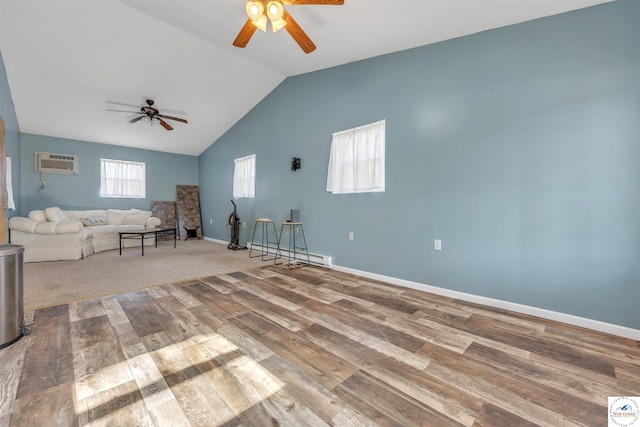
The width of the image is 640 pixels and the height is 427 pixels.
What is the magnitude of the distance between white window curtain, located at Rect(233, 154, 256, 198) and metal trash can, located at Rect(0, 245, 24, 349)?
3.93 m

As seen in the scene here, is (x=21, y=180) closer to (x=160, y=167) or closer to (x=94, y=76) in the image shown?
(x=160, y=167)

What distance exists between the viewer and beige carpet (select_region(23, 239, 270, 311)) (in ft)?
9.28

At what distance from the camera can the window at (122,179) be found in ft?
21.1

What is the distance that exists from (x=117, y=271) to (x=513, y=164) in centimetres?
514

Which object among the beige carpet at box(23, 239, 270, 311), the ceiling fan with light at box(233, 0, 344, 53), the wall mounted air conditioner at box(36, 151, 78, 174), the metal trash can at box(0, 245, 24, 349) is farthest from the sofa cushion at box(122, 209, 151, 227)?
the ceiling fan with light at box(233, 0, 344, 53)

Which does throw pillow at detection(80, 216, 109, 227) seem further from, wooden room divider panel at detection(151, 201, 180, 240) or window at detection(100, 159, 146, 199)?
wooden room divider panel at detection(151, 201, 180, 240)

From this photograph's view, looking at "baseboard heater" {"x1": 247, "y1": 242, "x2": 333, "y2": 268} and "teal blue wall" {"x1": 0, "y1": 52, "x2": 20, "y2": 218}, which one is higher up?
"teal blue wall" {"x1": 0, "y1": 52, "x2": 20, "y2": 218}

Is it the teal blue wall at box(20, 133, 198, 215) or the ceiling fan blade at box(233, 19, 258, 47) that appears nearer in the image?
the ceiling fan blade at box(233, 19, 258, 47)

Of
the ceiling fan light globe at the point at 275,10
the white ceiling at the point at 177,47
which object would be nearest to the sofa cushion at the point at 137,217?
the white ceiling at the point at 177,47

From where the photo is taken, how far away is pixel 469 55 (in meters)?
2.69

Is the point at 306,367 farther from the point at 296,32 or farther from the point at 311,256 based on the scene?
the point at 296,32

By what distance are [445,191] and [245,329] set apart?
245 cm

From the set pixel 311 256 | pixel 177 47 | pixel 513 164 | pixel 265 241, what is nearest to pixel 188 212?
pixel 265 241

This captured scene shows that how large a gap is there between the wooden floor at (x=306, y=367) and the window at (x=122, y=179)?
206 inches
